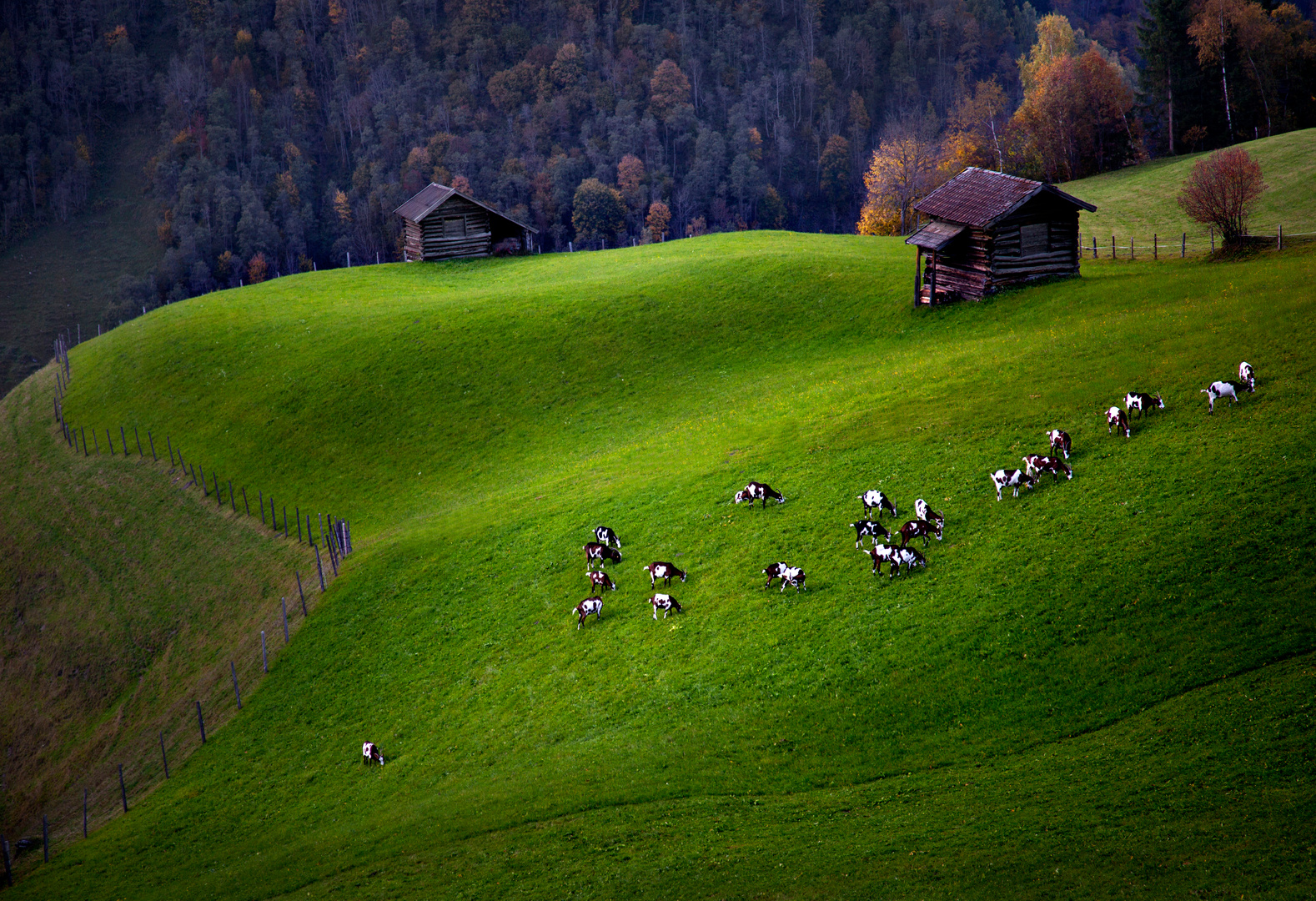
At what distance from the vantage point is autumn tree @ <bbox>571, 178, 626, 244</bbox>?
515 ft

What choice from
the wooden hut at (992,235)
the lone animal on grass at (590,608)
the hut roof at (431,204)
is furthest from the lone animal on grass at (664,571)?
the hut roof at (431,204)

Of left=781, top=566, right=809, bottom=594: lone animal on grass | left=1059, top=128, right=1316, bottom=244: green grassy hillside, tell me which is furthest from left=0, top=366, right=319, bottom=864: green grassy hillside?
left=1059, top=128, right=1316, bottom=244: green grassy hillside

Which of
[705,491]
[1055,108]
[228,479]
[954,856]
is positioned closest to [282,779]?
[705,491]

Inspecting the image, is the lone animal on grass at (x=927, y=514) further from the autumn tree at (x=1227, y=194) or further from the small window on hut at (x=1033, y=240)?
the autumn tree at (x=1227, y=194)

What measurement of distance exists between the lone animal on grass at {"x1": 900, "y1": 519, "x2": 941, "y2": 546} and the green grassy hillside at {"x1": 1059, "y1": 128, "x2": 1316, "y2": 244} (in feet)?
152

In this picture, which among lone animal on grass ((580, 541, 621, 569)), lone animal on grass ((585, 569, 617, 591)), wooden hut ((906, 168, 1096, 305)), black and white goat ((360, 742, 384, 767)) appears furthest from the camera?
wooden hut ((906, 168, 1096, 305))

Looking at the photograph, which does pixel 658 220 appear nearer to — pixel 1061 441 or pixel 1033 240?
pixel 1033 240

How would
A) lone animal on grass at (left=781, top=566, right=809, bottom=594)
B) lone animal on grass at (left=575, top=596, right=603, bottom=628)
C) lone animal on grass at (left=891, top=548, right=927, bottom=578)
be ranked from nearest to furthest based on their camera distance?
1. lone animal on grass at (left=891, top=548, right=927, bottom=578)
2. lone animal on grass at (left=781, top=566, right=809, bottom=594)
3. lone animal on grass at (left=575, top=596, right=603, bottom=628)

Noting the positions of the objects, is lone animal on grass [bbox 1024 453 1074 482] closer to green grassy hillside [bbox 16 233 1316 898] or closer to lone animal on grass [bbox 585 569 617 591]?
green grassy hillside [bbox 16 233 1316 898]

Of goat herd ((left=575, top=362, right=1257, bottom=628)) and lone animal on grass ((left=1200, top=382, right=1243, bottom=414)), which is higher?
lone animal on grass ((left=1200, top=382, right=1243, bottom=414))

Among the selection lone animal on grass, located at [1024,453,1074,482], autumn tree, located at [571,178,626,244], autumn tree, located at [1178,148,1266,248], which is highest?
autumn tree, located at [571,178,626,244]

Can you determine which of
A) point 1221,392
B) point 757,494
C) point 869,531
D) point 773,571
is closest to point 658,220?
point 757,494

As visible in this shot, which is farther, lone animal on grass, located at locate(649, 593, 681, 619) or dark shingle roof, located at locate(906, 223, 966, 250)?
dark shingle roof, located at locate(906, 223, 966, 250)

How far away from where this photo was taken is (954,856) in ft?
73.0
